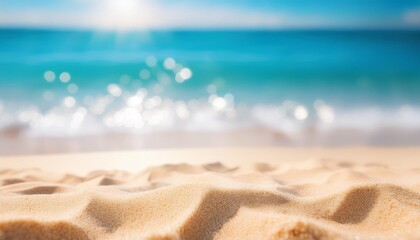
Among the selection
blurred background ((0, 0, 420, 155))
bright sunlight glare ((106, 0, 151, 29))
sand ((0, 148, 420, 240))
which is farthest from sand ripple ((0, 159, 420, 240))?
bright sunlight glare ((106, 0, 151, 29))

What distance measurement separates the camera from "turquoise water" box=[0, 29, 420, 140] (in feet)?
13.7

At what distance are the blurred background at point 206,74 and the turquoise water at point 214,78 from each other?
2 centimetres

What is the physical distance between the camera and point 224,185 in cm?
135

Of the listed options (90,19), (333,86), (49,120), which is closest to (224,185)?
(49,120)

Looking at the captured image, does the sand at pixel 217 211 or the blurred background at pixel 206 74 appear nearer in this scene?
the sand at pixel 217 211

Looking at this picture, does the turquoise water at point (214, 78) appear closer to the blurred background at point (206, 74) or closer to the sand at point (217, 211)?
the blurred background at point (206, 74)

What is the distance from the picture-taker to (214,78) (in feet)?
21.1

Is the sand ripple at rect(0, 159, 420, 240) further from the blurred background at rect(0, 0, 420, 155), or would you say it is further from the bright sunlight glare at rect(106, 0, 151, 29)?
the bright sunlight glare at rect(106, 0, 151, 29)

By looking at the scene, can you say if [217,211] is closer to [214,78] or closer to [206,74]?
[214,78]

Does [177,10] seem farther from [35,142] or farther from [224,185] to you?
[224,185]

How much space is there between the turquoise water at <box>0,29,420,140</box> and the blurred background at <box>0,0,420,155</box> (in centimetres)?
2

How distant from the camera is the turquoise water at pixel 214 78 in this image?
419 cm

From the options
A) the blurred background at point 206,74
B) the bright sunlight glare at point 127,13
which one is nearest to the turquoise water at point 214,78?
the blurred background at point 206,74

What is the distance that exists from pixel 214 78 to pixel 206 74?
11.0 inches
